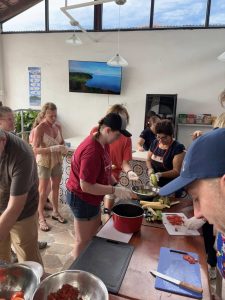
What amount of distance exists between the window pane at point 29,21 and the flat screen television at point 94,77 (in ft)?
3.92

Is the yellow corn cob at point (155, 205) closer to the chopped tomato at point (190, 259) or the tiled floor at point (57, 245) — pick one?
the chopped tomato at point (190, 259)

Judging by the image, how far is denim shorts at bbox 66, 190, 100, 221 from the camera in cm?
170

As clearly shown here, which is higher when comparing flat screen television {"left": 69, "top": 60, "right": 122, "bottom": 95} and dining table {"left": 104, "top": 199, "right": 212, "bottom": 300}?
flat screen television {"left": 69, "top": 60, "right": 122, "bottom": 95}

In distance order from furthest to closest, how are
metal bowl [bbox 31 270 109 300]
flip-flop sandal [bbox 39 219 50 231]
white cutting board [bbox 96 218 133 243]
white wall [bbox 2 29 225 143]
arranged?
white wall [bbox 2 29 225 143]
flip-flop sandal [bbox 39 219 50 231]
white cutting board [bbox 96 218 133 243]
metal bowl [bbox 31 270 109 300]

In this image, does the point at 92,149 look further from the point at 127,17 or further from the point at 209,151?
the point at 127,17

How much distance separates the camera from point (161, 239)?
53.1 inches

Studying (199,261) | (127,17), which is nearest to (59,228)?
(199,261)

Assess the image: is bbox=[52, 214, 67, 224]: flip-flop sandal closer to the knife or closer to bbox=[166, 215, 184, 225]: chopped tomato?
bbox=[166, 215, 184, 225]: chopped tomato

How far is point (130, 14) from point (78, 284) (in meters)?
5.39

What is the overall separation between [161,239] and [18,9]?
245 inches

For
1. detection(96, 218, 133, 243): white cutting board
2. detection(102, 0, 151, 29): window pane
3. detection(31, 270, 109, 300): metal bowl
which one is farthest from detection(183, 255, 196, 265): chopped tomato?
detection(102, 0, 151, 29): window pane

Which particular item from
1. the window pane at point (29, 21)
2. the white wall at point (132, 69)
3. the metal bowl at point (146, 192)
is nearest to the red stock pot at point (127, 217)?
the metal bowl at point (146, 192)

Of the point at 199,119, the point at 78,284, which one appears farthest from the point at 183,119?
the point at 78,284

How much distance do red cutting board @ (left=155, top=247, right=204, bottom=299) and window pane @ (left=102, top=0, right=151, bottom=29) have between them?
4988mm
